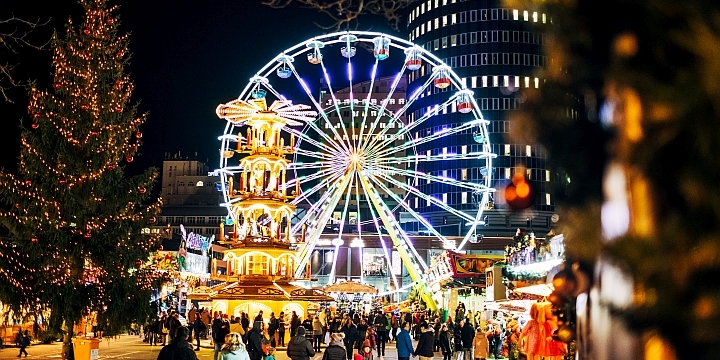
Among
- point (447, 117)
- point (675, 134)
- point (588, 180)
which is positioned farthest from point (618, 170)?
point (447, 117)

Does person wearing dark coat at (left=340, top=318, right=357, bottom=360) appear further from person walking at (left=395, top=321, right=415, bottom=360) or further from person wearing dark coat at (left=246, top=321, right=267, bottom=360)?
person walking at (left=395, top=321, right=415, bottom=360)

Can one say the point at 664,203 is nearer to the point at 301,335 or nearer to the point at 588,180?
the point at 588,180

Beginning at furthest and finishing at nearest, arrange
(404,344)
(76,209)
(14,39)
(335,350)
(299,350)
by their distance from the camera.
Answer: (76,209), (404,344), (299,350), (335,350), (14,39)

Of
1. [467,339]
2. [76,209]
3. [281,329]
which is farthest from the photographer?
[281,329]

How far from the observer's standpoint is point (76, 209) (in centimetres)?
2158

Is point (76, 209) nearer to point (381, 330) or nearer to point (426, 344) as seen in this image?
point (426, 344)

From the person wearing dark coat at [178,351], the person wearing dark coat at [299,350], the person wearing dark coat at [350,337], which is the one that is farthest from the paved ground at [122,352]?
the person wearing dark coat at [178,351]

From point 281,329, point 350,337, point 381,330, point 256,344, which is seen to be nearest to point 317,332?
point 381,330

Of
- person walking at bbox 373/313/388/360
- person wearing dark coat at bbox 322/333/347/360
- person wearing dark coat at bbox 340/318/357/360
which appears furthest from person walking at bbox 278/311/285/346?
person wearing dark coat at bbox 322/333/347/360

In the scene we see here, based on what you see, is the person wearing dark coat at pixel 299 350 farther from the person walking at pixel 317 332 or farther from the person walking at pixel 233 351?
the person walking at pixel 317 332

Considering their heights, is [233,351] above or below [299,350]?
above

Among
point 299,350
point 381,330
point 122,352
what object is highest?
point 299,350

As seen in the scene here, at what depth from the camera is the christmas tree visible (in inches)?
830

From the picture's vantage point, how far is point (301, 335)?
1416cm
